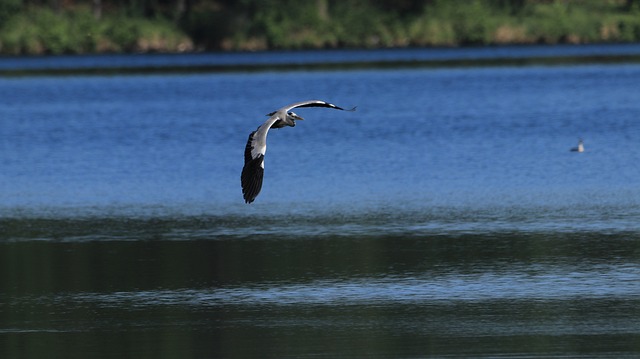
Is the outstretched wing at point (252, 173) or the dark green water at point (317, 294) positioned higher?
the outstretched wing at point (252, 173)

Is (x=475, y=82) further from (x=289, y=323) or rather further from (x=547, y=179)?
(x=289, y=323)

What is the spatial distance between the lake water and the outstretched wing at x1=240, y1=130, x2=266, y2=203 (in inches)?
58.4

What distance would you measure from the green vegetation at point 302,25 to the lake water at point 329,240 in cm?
5123

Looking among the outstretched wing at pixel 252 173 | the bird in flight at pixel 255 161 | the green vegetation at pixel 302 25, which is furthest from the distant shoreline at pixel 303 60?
the outstretched wing at pixel 252 173

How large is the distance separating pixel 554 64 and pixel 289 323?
66.0 metres

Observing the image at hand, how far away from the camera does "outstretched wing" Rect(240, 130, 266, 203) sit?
17.9 m

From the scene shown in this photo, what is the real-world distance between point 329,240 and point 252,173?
6.37 m

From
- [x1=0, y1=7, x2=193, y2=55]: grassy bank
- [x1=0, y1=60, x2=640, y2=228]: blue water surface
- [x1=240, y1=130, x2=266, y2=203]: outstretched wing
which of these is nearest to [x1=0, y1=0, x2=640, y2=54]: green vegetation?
[x1=0, y1=7, x2=193, y2=55]: grassy bank

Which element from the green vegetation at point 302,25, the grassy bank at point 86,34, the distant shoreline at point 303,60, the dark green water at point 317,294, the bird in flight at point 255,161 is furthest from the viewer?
the grassy bank at point 86,34

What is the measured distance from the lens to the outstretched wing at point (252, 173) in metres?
17.9

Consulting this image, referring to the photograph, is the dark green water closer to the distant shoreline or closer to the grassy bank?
the distant shoreline

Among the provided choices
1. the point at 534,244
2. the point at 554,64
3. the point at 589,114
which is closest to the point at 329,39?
the point at 554,64

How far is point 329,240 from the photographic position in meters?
24.4

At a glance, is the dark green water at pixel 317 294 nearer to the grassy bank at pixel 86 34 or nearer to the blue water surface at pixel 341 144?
the blue water surface at pixel 341 144
